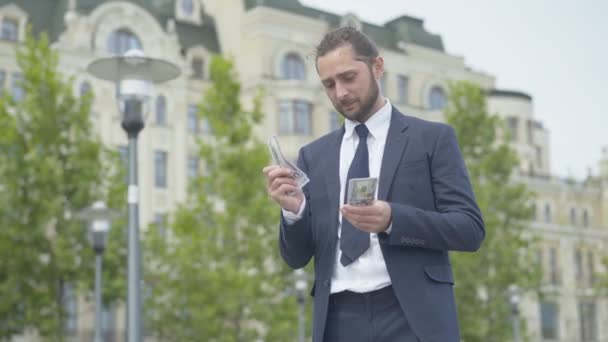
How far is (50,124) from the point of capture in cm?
2483

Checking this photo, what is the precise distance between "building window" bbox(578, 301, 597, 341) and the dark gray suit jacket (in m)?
53.7

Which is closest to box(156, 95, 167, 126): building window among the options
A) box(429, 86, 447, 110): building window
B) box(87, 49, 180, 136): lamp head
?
box(429, 86, 447, 110): building window

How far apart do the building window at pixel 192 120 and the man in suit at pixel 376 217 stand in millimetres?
36090

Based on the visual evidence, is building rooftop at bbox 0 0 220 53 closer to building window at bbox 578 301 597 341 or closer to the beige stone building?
the beige stone building

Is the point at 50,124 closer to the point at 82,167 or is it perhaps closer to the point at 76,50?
the point at 82,167

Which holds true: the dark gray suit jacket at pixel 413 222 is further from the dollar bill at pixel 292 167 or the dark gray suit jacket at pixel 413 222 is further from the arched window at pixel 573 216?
the arched window at pixel 573 216

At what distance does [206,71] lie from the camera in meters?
41.3

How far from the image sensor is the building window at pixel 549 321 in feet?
171

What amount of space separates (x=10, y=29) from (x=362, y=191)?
117 ft

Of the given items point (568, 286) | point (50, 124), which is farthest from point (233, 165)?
point (568, 286)

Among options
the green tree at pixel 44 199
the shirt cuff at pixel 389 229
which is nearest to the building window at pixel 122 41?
the green tree at pixel 44 199

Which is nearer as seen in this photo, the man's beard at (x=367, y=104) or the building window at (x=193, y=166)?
the man's beard at (x=367, y=104)

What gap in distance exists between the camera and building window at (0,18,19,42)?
36344 mm

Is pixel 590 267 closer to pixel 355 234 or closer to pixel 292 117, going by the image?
pixel 292 117
